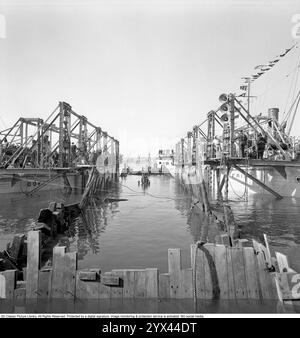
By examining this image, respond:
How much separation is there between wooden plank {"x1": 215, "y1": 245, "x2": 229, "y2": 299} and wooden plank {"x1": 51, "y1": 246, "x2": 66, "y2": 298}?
4770 mm

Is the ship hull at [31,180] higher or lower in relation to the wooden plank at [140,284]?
higher

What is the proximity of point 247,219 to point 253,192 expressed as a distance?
18679mm

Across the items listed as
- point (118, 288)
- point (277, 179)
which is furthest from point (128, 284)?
point (277, 179)

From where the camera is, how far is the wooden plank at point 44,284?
29.2 feet

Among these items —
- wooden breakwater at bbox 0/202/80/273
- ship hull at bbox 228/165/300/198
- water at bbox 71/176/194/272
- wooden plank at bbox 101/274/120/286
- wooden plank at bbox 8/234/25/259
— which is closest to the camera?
wooden plank at bbox 101/274/120/286

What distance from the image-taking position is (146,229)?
20.0 meters

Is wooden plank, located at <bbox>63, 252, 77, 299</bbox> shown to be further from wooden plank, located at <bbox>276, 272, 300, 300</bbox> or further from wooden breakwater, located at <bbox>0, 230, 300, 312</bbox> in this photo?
wooden plank, located at <bbox>276, 272, 300, 300</bbox>

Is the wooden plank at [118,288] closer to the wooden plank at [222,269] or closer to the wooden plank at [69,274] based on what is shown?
the wooden plank at [69,274]

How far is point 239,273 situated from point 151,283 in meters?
2.72

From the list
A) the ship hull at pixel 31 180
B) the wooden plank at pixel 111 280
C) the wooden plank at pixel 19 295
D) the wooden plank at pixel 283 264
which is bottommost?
the wooden plank at pixel 19 295

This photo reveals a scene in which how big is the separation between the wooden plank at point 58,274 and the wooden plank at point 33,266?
0.53 metres

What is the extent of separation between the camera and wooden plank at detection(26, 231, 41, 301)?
8.90m

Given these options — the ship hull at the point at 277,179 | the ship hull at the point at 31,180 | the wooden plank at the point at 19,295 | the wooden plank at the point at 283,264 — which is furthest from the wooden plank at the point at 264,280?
the ship hull at the point at 31,180

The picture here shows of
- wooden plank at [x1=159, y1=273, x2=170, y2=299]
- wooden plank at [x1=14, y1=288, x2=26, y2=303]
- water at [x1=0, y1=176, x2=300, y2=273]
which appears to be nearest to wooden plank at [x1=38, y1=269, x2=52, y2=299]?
wooden plank at [x1=14, y1=288, x2=26, y2=303]
